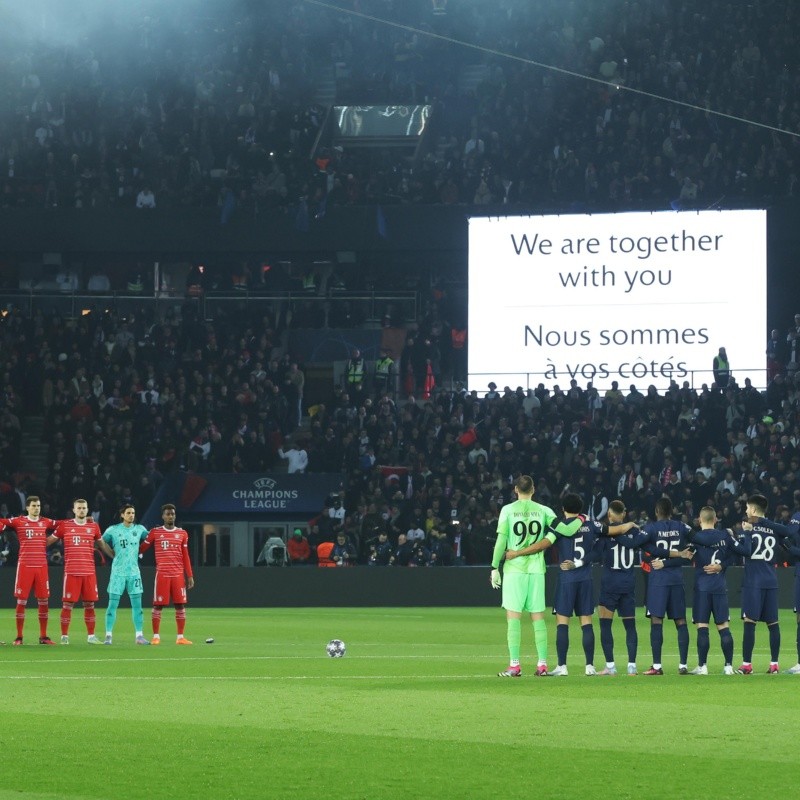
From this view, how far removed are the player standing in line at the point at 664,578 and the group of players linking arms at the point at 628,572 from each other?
0.04 feet

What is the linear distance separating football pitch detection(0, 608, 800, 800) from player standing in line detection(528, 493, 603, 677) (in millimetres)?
355

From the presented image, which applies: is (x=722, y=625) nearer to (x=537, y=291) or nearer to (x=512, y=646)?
(x=512, y=646)

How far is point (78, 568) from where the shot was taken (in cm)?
2405

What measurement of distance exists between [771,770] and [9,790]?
4426mm

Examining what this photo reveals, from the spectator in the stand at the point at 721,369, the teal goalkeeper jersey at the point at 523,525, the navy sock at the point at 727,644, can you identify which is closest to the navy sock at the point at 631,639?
the navy sock at the point at 727,644

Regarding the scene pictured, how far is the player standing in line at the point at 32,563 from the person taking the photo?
937 inches

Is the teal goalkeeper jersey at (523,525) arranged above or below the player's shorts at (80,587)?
above

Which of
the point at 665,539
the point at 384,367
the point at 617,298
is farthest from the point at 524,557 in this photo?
the point at 384,367

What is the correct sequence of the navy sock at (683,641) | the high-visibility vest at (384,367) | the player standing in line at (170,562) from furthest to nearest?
the high-visibility vest at (384,367) < the player standing in line at (170,562) < the navy sock at (683,641)

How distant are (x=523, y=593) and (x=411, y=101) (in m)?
32.2

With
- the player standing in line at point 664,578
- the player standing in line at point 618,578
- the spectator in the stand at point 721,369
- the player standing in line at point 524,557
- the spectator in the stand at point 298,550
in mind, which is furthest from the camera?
the spectator in the stand at point 721,369

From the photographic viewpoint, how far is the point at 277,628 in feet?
92.1

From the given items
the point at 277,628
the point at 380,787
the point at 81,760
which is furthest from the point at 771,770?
the point at 277,628

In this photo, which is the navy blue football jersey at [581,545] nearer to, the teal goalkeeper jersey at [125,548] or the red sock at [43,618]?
the teal goalkeeper jersey at [125,548]
